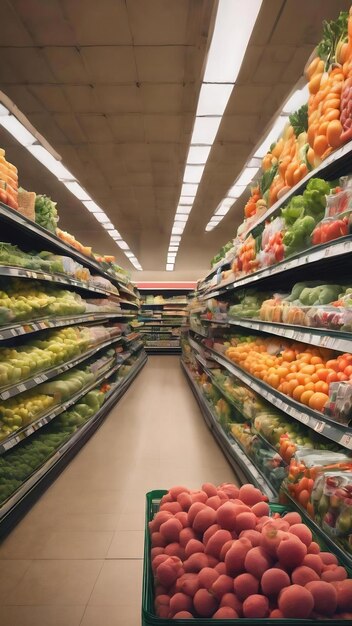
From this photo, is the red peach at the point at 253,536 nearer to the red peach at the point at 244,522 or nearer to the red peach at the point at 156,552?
the red peach at the point at 244,522

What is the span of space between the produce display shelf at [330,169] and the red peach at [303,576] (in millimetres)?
1665

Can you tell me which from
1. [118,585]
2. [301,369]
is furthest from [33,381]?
[301,369]

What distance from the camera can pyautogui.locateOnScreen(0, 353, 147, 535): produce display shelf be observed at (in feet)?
8.44

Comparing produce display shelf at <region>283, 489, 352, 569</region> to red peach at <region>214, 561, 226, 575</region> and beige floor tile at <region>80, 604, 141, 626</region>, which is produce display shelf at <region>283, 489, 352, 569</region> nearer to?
red peach at <region>214, 561, 226, 575</region>

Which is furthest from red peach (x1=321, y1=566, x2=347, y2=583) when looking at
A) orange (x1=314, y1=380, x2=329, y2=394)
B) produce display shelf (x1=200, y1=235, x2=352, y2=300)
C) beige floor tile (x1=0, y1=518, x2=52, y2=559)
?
beige floor tile (x1=0, y1=518, x2=52, y2=559)

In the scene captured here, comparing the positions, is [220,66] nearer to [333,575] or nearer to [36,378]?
[36,378]

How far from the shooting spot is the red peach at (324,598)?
101cm

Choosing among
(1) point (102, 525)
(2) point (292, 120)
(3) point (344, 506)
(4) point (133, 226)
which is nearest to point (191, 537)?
(3) point (344, 506)

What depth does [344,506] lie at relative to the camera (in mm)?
1453

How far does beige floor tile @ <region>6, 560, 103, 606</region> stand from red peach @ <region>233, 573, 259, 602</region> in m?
1.32

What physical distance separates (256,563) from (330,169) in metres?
2.00

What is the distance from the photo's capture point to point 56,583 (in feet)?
7.10

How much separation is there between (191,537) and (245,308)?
9.15 feet

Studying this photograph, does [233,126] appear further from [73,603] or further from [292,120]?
[73,603]
